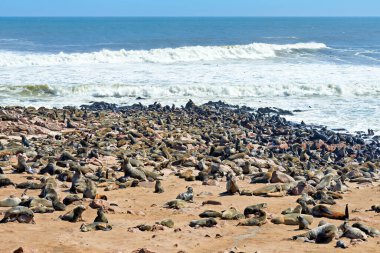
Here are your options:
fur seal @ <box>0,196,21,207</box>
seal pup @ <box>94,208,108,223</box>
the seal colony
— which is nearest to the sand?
the seal colony

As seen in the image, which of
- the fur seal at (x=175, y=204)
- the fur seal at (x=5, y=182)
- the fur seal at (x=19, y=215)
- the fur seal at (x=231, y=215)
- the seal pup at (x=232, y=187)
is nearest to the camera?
the fur seal at (x=19, y=215)

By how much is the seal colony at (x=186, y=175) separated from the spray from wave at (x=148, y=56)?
20345 millimetres

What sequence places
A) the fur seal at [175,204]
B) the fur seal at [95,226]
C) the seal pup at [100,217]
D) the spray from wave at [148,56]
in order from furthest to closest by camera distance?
1. the spray from wave at [148,56]
2. the fur seal at [175,204]
3. the seal pup at [100,217]
4. the fur seal at [95,226]

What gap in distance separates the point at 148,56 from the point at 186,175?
33.3 meters

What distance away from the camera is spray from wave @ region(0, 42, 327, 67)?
132 ft

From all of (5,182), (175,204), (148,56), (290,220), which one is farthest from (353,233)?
(148,56)

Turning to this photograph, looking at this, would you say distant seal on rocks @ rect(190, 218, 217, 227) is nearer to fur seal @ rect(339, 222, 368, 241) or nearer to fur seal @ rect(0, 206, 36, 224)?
fur seal @ rect(339, 222, 368, 241)

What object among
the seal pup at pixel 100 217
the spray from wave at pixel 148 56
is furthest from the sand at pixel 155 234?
the spray from wave at pixel 148 56

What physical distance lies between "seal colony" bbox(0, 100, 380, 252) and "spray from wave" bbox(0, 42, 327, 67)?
20.3 meters

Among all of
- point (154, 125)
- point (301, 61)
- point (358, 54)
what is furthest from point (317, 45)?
point (154, 125)

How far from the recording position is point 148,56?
4438cm

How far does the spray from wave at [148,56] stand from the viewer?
40.1 meters

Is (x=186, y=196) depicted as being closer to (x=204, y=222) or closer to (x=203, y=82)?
(x=204, y=222)

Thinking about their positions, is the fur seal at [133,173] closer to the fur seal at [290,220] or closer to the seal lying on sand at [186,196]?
the seal lying on sand at [186,196]
